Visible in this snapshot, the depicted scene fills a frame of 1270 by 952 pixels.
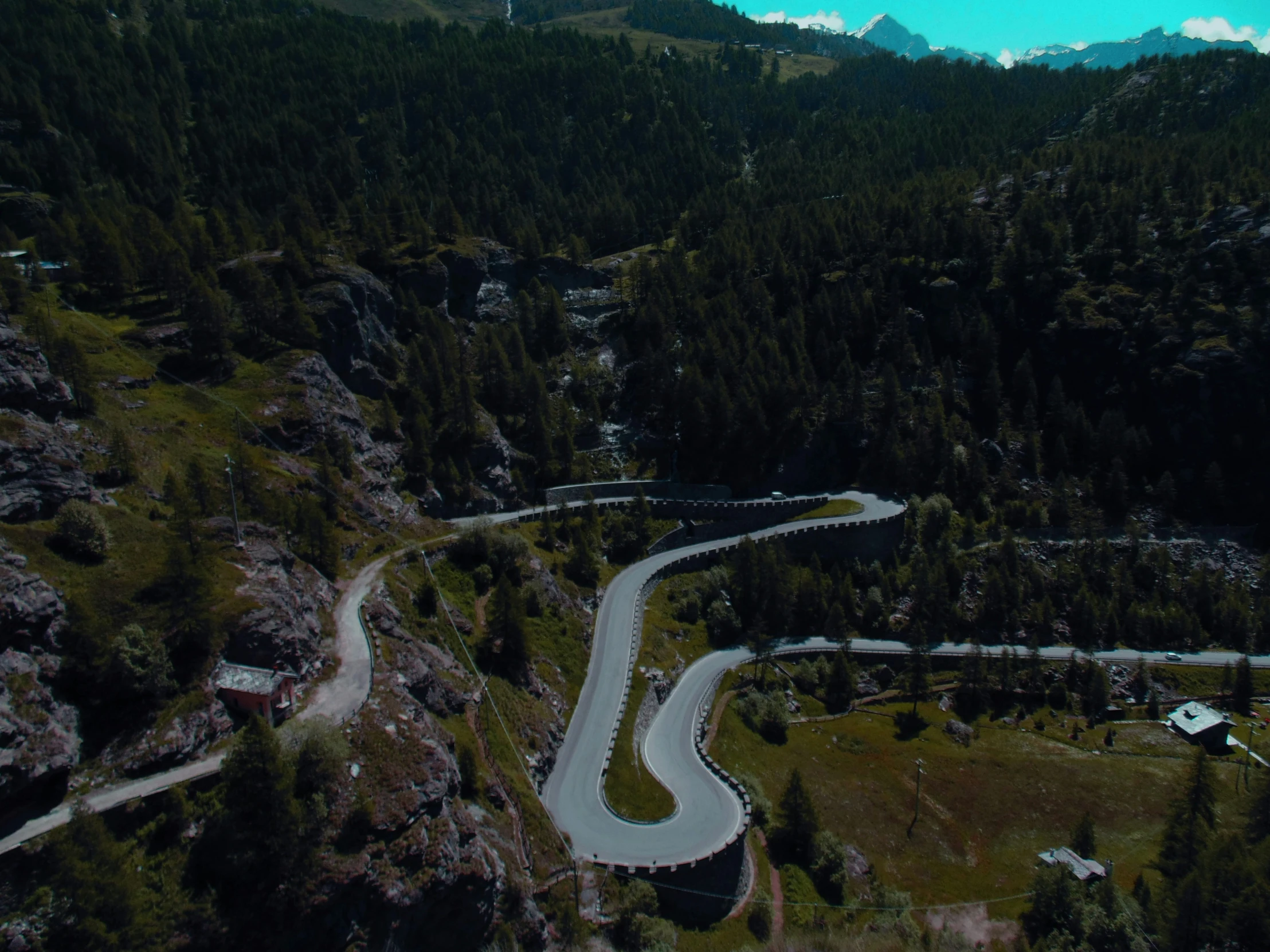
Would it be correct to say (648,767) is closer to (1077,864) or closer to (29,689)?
(1077,864)

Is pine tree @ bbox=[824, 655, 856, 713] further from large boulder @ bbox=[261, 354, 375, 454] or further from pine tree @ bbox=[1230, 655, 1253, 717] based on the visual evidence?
large boulder @ bbox=[261, 354, 375, 454]

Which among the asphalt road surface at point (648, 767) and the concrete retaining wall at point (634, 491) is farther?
the concrete retaining wall at point (634, 491)

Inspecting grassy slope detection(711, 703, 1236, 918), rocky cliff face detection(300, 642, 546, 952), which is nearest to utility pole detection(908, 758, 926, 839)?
grassy slope detection(711, 703, 1236, 918)

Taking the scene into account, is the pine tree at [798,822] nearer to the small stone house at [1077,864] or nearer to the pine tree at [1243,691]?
the small stone house at [1077,864]

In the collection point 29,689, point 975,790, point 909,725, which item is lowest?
point 909,725

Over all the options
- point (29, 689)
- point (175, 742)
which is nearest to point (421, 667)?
point (175, 742)

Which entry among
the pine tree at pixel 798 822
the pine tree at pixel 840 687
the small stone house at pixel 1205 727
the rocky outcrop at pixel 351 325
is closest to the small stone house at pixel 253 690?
the pine tree at pixel 798 822
